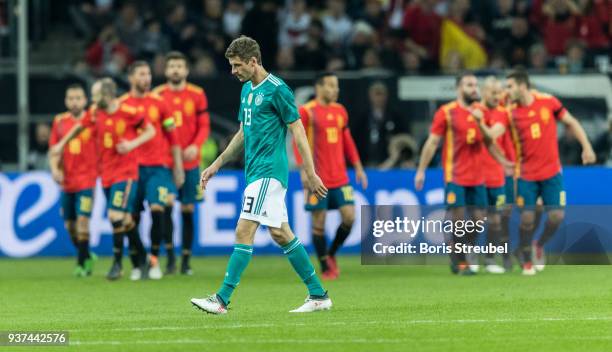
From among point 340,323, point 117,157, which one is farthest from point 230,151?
point 117,157

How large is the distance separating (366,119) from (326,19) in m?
3.87

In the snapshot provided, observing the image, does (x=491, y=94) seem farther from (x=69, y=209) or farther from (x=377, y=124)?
(x=69, y=209)

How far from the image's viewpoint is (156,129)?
17.6m

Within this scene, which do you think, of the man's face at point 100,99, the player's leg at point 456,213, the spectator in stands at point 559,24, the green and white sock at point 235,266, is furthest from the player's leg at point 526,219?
the spectator in stands at point 559,24

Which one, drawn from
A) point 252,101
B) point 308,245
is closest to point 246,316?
point 252,101

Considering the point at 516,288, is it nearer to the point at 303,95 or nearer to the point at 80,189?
the point at 80,189

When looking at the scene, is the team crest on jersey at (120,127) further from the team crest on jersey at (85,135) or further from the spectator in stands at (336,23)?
the spectator in stands at (336,23)

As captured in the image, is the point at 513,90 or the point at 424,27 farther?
the point at 424,27

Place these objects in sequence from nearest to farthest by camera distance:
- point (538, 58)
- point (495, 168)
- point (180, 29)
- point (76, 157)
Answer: point (495, 168) < point (76, 157) < point (538, 58) < point (180, 29)

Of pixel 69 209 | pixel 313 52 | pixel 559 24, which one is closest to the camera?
pixel 69 209

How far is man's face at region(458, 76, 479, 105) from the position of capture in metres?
17.8

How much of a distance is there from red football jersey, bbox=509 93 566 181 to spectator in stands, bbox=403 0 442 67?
6819 millimetres

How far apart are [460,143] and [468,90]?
684 millimetres

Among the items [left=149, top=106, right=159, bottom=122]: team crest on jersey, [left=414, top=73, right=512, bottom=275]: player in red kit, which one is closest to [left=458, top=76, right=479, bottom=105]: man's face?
[left=414, top=73, right=512, bottom=275]: player in red kit
